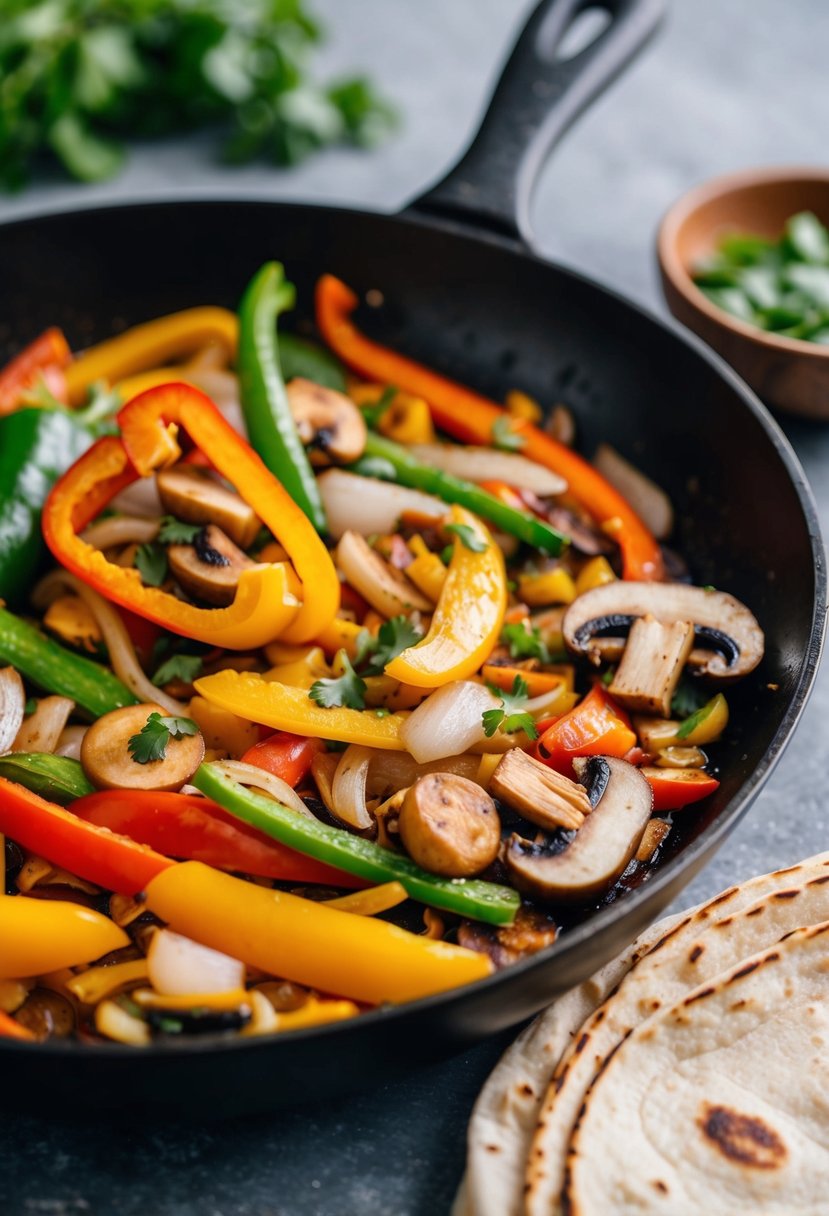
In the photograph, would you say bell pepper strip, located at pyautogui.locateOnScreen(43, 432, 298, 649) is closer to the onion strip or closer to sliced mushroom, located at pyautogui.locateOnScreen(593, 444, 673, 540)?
the onion strip

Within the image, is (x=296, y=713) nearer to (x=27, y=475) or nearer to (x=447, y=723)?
(x=447, y=723)

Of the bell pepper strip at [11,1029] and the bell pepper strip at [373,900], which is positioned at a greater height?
the bell pepper strip at [373,900]

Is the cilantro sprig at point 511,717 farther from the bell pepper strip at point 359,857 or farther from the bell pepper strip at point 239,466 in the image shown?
the bell pepper strip at point 239,466

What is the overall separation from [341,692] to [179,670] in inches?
16.8

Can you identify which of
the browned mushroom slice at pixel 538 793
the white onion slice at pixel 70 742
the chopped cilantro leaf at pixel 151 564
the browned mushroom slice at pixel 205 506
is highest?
the browned mushroom slice at pixel 205 506

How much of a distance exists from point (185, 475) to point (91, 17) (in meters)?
2.94

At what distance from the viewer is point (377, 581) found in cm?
316

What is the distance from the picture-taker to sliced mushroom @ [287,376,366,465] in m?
3.48

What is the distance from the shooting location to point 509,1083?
2.42 metres

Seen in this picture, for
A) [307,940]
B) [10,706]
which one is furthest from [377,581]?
[307,940]

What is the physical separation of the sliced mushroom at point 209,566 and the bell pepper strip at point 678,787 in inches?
43.2

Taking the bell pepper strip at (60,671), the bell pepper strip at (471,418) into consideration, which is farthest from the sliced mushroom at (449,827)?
the bell pepper strip at (471,418)

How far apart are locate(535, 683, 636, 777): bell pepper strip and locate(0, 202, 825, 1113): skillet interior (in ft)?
0.80

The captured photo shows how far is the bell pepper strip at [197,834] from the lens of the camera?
2.58 m
